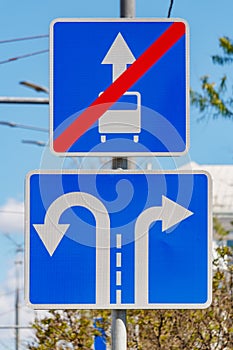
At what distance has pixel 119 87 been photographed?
16.2 feet

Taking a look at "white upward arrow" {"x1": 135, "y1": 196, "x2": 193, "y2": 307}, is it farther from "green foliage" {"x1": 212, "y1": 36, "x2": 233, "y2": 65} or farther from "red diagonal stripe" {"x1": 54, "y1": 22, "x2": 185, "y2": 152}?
"green foliage" {"x1": 212, "y1": 36, "x2": 233, "y2": 65}

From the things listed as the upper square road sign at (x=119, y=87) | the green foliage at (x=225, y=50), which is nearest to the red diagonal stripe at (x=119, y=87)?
the upper square road sign at (x=119, y=87)

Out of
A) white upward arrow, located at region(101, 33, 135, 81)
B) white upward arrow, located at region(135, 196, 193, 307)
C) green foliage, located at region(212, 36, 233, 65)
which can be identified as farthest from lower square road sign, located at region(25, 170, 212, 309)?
green foliage, located at region(212, 36, 233, 65)

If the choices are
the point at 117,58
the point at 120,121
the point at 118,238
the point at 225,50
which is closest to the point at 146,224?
the point at 118,238

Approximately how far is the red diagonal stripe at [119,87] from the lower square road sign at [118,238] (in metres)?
0.19

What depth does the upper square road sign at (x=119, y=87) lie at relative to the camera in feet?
16.1

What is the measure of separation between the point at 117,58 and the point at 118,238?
76cm

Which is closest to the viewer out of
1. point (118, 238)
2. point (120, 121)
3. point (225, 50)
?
point (118, 238)

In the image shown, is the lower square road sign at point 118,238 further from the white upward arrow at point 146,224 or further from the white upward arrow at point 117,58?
the white upward arrow at point 117,58

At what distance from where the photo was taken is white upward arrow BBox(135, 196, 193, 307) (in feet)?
15.7

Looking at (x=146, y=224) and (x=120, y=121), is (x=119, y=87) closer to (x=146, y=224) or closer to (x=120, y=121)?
(x=120, y=121)

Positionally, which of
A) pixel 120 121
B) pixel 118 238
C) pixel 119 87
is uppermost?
pixel 119 87

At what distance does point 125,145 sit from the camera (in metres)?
Result: 4.89

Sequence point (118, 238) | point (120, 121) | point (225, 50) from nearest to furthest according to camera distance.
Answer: point (118, 238)
point (120, 121)
point (225, 50)
